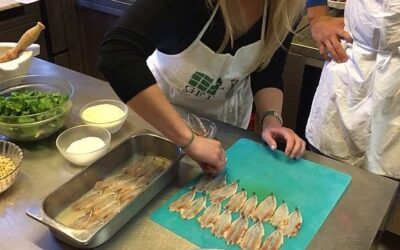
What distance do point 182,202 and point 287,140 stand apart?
0.31m

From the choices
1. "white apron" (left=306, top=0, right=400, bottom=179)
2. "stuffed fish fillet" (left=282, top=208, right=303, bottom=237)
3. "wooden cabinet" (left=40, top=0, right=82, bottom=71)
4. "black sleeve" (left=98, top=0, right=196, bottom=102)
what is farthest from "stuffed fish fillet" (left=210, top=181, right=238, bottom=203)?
"wooden cabinet" (left=40, top=0, right=82, bottom=71)

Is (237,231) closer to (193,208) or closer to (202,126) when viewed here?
(193,208)

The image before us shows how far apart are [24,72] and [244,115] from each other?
62cm

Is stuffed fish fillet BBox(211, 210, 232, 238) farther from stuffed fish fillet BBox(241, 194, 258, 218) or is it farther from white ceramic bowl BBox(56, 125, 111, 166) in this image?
white ceramic bowl BBox(56, 125, 111, 166)

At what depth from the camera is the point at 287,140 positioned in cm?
102

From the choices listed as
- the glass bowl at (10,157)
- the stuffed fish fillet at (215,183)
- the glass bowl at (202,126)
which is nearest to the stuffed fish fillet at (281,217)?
the stuffed fish fillet at (215,183)

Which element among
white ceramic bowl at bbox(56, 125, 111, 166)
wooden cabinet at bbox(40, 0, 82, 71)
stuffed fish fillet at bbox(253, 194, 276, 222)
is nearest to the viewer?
stuffed fish fillet at bbox(253, 194, 276, 222)

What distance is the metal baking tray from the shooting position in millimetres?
717

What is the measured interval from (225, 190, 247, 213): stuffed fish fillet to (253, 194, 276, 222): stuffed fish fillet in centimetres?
3

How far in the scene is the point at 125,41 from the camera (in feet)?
2.73

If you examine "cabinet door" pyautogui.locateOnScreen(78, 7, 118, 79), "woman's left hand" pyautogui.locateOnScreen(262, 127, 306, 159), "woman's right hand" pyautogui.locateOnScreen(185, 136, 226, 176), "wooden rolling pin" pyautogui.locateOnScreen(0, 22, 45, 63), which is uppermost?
"wooden rolling pin" pyautogui.locateOnScreen(0, 22, 45, 63)

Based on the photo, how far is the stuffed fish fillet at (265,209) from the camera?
2.69 feet

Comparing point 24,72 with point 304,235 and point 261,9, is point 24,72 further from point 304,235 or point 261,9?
point 304,235

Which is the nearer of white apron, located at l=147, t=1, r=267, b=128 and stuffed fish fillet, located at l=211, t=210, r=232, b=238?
stuffed fish fillet, located at l=211, t=210, r=232, b=238
